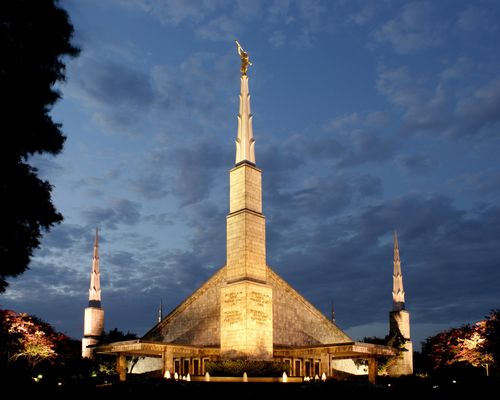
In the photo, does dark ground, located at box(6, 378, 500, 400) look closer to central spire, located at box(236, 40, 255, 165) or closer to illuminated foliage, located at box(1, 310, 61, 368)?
central spire, located at box(236, 40, 255, 165)

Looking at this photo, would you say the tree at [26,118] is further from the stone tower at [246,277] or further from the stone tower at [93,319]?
the stone tower at [93,319]

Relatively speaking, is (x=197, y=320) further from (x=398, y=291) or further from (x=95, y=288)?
(x=398, y=291)

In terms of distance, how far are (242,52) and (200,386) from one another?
21647mm

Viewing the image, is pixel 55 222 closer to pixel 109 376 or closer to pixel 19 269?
pixel 19 269

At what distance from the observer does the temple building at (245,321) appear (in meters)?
30.2

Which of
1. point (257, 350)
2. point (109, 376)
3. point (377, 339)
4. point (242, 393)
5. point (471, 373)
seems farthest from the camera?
point (377, 339)

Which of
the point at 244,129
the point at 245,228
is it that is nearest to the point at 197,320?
the point at 245,228

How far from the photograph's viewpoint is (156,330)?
43344mm

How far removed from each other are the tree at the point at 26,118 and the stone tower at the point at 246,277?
610 inches

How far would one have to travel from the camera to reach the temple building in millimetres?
30219

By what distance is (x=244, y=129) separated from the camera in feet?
108

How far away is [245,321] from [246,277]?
2240 millimetres

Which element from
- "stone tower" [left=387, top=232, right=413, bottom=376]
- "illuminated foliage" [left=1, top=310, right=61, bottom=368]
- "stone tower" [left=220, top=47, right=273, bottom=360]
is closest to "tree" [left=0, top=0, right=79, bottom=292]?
"stone tower" [left=220, top=47, right=273, bottom=360]

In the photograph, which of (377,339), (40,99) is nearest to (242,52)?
(40,99)
